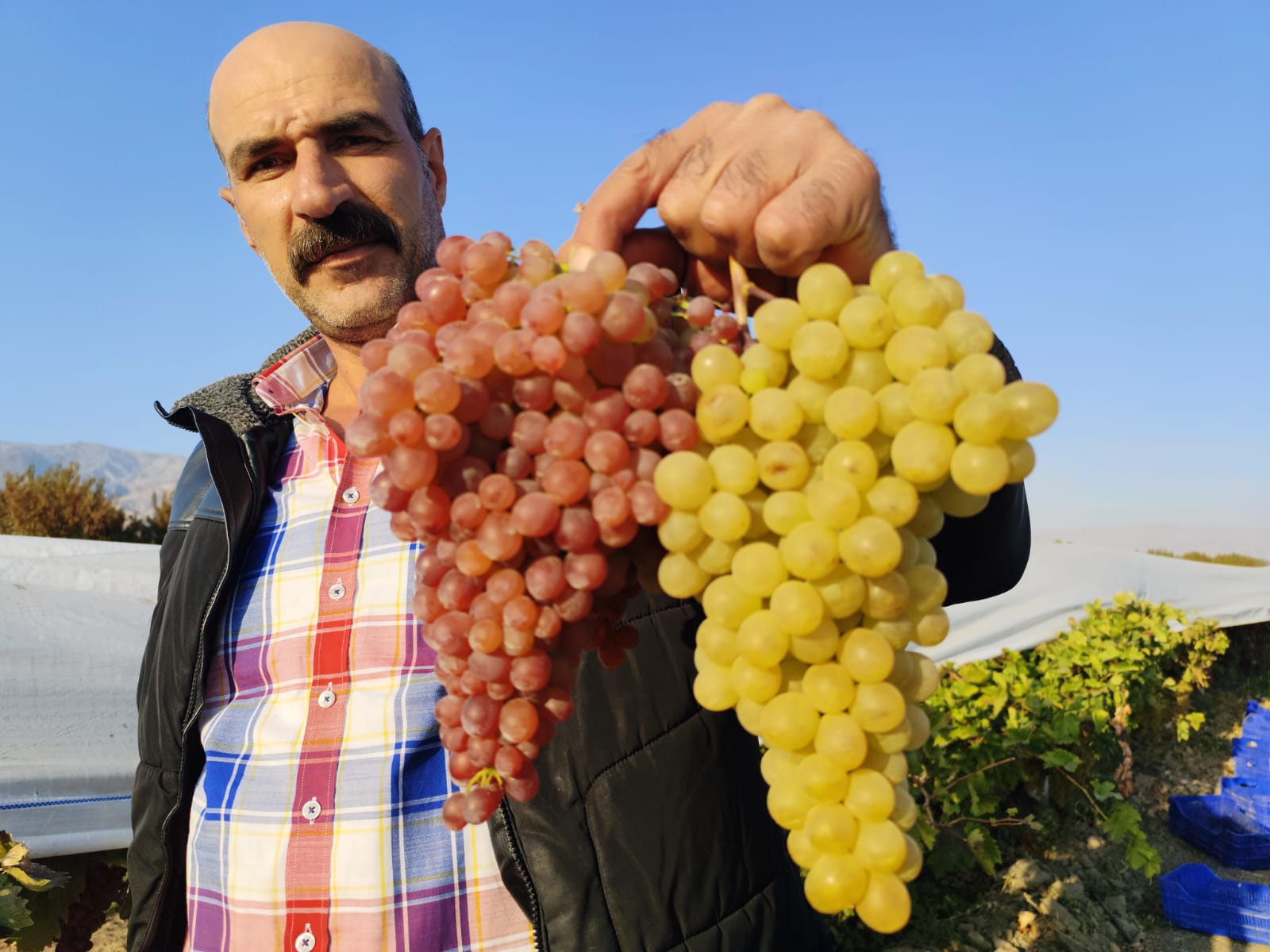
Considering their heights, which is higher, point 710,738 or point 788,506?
point 788,506

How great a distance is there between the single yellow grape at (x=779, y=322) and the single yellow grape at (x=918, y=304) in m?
0.09

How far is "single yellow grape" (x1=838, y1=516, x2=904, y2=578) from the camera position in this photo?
697 millimetres

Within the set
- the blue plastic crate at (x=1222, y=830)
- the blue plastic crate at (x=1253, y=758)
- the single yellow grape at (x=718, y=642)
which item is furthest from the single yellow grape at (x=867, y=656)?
the blue plastic crate at (x=1253, y=758)

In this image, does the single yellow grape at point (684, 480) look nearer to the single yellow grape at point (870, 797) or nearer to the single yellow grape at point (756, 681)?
the single yellow grape at point (756, 681)

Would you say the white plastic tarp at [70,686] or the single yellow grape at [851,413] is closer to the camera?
the single yellow grape at [851,413]

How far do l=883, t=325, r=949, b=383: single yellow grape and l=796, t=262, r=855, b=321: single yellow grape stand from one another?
61mm

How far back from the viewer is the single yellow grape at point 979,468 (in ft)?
2.30

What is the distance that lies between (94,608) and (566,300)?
487cm

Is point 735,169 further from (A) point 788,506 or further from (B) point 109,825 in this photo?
(B) point 109,825

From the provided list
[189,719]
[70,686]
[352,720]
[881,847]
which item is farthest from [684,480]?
[70,686]

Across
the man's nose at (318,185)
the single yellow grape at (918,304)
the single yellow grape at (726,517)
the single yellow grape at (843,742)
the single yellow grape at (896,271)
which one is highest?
the man's nose at (318,185)

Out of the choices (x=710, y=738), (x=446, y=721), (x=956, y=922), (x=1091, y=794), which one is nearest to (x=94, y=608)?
(x=710, y=738)

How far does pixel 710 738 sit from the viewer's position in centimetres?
181

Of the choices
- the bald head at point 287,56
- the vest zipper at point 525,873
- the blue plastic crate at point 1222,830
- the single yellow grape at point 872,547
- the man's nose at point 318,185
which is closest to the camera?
the single yellow grape at point 872,547
